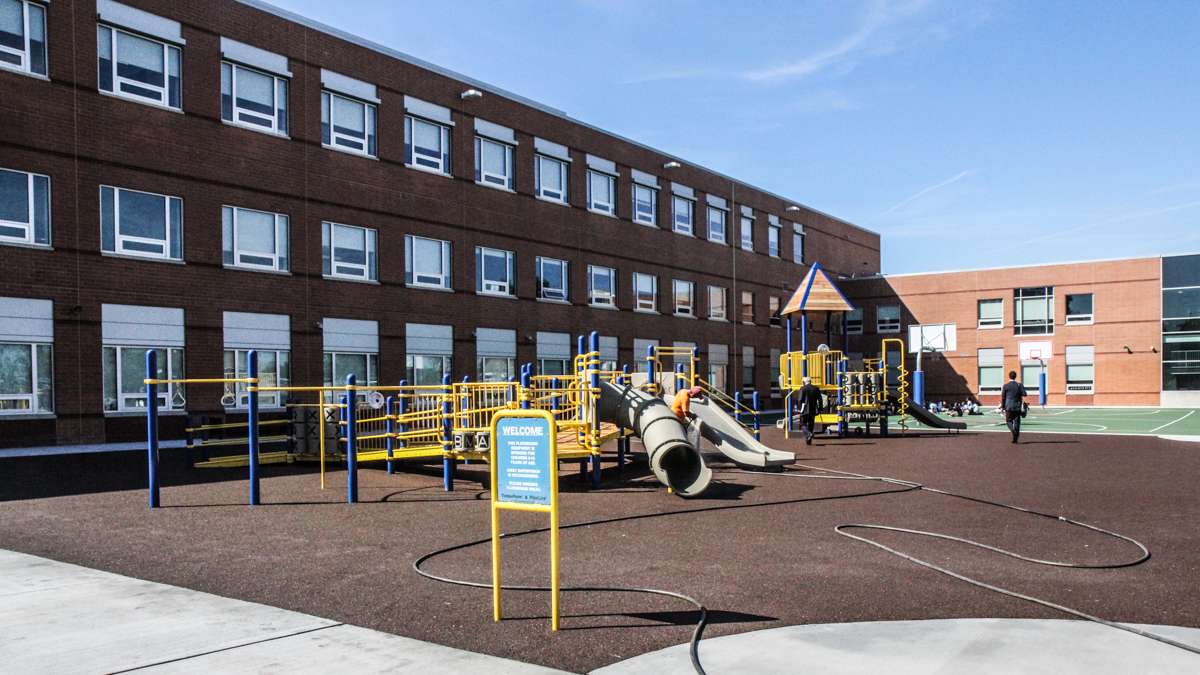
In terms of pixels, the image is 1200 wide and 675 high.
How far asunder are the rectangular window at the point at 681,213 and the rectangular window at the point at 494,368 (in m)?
14.5

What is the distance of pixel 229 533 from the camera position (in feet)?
34.2

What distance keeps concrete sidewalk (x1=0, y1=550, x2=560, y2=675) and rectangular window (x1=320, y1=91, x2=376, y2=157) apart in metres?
24.5

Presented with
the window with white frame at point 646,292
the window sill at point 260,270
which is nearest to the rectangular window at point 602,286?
the window with white frame at point 646,292

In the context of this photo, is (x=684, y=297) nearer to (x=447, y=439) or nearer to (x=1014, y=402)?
(x=1014, y=402)

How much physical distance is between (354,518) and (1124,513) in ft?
32.4

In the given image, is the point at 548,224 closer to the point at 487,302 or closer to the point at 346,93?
the point at 487,302

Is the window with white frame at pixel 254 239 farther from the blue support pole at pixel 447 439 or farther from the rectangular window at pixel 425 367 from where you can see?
the blue support pole at pixel 447 439

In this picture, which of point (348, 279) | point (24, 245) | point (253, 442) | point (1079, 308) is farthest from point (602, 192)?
point (1079, 308)

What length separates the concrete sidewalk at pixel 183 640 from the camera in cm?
536

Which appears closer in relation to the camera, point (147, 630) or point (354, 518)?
point (147, 630)

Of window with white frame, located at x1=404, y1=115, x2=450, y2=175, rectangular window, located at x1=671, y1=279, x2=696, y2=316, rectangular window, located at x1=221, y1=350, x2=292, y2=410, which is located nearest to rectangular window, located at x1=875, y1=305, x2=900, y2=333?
rectangular window, located at x1=671, y1=279, x2=696, y2=316

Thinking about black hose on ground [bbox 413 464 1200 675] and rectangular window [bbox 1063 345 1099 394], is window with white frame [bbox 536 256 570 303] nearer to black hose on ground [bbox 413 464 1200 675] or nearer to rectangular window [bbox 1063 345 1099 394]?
black hose on ground [bbox 413 464 1200 675]

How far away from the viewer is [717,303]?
1978 inches

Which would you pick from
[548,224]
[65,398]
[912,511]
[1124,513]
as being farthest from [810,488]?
[548,224]
